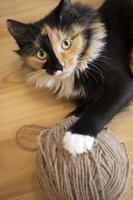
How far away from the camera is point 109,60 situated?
44.4 inches

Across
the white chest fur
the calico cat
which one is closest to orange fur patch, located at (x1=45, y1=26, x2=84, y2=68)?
the calico cat

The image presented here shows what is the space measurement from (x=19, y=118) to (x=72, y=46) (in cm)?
36

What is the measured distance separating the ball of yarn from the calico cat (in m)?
0.04

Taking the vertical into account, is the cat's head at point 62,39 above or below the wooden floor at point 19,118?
above

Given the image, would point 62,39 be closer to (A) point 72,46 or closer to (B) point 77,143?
(A) point 72,46

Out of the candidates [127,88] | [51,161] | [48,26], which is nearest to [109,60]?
[127,88]

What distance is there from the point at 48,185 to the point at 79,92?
0.38 meters

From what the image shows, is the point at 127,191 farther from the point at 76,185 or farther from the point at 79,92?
the point at 79,92

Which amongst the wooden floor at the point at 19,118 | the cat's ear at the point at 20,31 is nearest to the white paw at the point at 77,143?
the wooden floor at the point at 19,118

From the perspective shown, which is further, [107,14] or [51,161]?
[107,14]

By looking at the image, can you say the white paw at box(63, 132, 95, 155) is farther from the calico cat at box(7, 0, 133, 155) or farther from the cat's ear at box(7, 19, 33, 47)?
the cat's ear at box(7, 19, 33, 47)

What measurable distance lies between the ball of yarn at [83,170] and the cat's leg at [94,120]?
21 mm

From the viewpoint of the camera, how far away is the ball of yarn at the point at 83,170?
89 cm

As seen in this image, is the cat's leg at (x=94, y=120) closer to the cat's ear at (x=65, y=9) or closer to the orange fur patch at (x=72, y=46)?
the orange fur patch at (x=72, y=46)
